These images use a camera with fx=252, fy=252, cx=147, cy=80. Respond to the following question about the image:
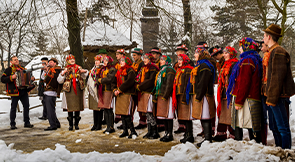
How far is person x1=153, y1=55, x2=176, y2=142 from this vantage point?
17.2 feet

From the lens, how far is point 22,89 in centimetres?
736

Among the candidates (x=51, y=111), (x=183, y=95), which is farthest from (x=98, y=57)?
(x=183, y=95)

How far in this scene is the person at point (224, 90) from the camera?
4742mm

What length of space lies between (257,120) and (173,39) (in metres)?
17.5

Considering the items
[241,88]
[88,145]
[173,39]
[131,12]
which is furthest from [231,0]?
[173,39]

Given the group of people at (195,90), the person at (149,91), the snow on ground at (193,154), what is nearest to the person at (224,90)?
the group of people at (195,90)

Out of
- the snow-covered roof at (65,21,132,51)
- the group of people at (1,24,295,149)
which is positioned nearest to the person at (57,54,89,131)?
the group of people at (1,24,295,149)

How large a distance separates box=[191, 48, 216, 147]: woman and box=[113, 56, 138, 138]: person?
1521mm

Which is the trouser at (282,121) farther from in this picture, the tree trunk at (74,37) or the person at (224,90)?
the tree trunk at (74,37)

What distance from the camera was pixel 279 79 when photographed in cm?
354

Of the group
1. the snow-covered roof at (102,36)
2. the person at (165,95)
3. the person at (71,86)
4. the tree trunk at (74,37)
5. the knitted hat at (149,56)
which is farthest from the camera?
the snow-covered roof at (102,36)

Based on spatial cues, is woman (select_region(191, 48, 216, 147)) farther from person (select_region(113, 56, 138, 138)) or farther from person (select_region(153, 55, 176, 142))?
person (select_region(113, 56, 138, 138))

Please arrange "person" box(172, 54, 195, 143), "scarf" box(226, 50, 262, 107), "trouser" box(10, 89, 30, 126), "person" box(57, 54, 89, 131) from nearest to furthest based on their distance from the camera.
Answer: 1. "scarf" box(226, 50, 262, 107)
2. "person" box(172, 54, 195, 143)
3. "person" box(57, 54, 89, 131)
4. "trouser" box(10, 89, 30, 126)

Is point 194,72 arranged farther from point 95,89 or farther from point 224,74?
point 95,89
